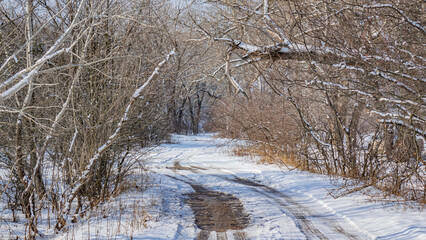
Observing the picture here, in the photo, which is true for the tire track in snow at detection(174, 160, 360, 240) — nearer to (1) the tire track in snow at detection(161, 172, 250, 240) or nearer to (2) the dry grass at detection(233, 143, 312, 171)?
(1) the tire track in snow at detection(161, 172, 250, 240)

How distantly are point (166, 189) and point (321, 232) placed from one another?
16.4 ft

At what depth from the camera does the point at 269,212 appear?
698 centimetres

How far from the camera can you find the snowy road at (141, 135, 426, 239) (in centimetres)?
564

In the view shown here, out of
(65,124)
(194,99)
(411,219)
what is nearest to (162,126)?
(65,124)

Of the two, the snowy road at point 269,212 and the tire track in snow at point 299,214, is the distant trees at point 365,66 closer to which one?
the snowy road at point 269,212

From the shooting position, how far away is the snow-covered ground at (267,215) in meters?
5.59

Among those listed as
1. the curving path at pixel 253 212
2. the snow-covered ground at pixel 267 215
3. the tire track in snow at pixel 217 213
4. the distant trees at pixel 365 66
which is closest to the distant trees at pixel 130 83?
the distant trees at pixel 365 66

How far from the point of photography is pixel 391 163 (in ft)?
26.3

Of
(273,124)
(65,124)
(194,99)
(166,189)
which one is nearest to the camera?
(65,124)

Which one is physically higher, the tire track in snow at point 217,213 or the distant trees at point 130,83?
the distant trees at point 130,83

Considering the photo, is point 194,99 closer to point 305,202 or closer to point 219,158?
point 219,158

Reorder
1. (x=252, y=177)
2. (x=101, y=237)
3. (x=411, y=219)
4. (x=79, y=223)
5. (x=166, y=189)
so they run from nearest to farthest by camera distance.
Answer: (x=101, y=237), (x=411, y=219), (x=79, y=223), (x=166, y=189), (x=252, y=177)

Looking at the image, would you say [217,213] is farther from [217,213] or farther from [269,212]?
[269,212]

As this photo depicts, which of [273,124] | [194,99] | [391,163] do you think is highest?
[194,99]
